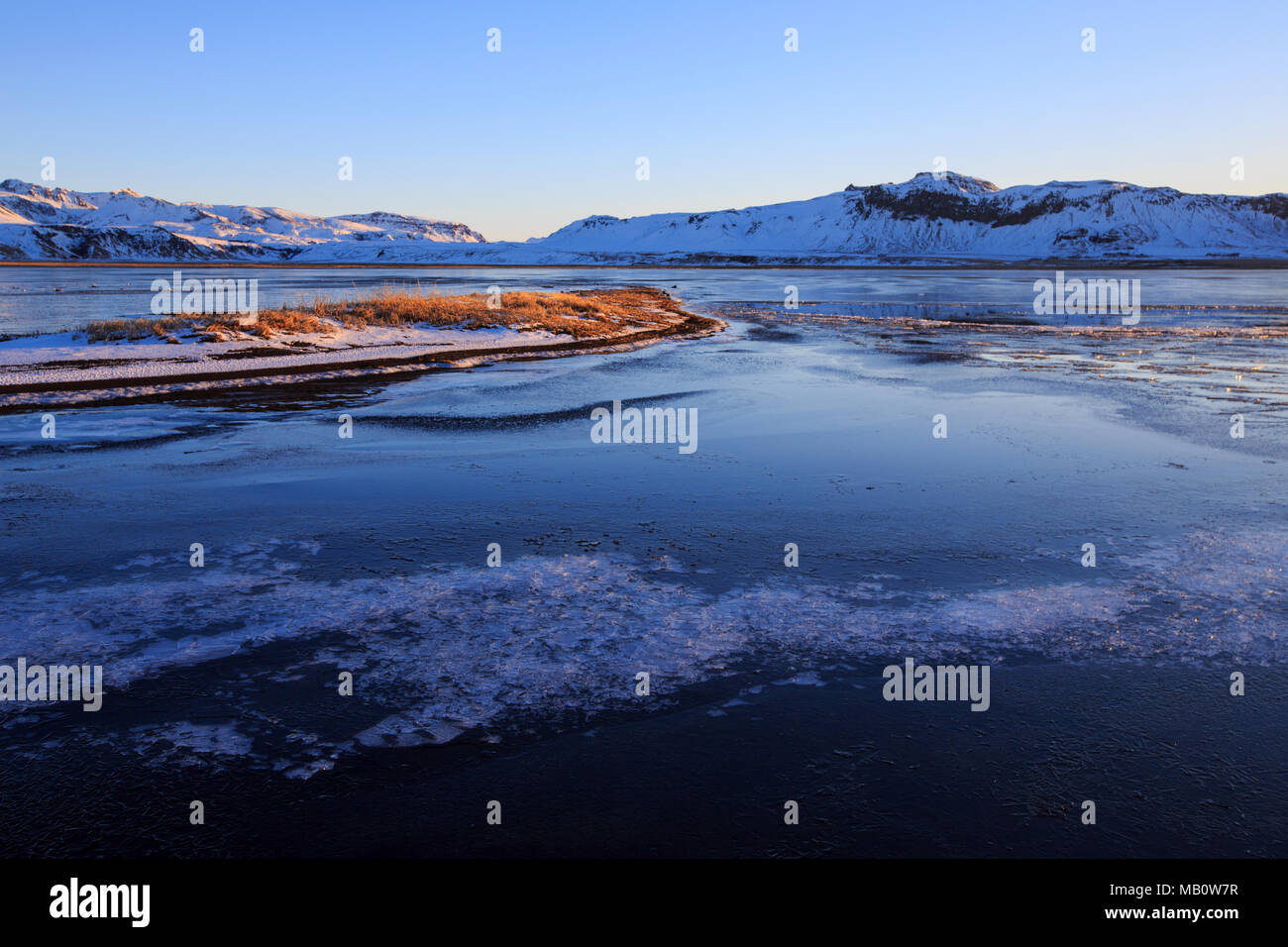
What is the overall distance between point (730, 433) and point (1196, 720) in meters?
A: 9.20

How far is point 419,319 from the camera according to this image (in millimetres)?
31141

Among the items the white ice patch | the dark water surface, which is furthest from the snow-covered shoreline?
the white ice patch

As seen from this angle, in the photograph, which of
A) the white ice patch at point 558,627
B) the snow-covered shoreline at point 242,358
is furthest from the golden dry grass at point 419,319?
A: the white ice patch at point 558,627

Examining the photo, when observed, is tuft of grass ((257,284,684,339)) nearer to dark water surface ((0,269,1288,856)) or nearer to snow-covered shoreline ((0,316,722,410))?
snow-covered shoreline ((0,316,722,410))

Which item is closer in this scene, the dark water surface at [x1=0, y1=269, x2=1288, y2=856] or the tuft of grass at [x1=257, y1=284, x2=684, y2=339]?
the dark water surface at [x1=0, y1=269, x2=1288, y2=856]

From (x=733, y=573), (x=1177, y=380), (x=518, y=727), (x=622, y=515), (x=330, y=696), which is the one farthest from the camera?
(x=1177, y=380)

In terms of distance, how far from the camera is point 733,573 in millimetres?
7395

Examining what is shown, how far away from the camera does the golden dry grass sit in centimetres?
2522

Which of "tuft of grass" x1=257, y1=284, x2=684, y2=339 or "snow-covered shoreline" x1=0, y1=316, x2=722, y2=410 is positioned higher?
"tuft of grass" x1=257, y1=284, x2=684, y2=339

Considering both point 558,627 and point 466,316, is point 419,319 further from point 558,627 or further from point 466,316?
point 558,627

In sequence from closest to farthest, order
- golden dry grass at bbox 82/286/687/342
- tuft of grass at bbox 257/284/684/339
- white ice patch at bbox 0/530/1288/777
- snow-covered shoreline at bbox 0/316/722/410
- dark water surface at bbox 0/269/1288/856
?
dark water surface at bbox 0/269/1288/856 < white ice patch at bbox 0/530/1288/777 < snow-covered shoreline at bbox 0/316/722/410 < golden dry grass at bbox 82/286/687/342 < tuft of grass at bbox 257/284/684/339
